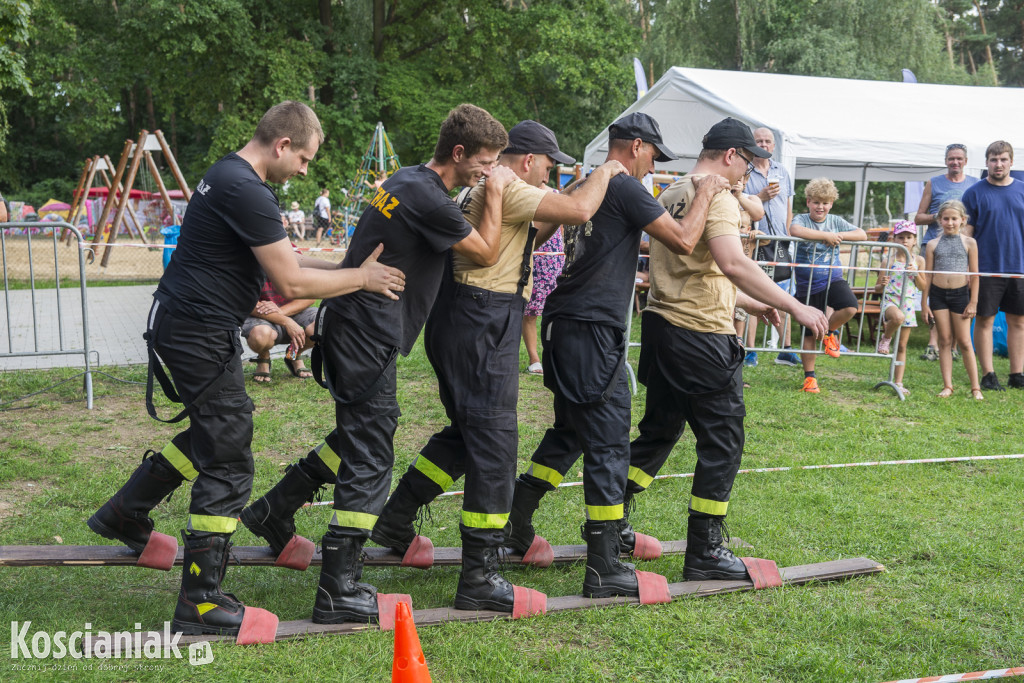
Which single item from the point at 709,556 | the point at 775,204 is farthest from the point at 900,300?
the point at 709,556

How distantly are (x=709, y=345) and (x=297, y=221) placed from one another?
2544 cm

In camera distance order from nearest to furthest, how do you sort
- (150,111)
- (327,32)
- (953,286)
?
(953,286) < (327,32) < (150,111)

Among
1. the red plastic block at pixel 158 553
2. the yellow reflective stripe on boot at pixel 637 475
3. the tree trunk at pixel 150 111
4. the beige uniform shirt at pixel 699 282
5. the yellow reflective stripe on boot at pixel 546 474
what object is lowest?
the red plastic block at pixel 158 553

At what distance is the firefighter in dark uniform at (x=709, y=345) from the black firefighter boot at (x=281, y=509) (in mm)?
1738

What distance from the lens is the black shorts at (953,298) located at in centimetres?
835

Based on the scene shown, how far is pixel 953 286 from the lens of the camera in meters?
8.36

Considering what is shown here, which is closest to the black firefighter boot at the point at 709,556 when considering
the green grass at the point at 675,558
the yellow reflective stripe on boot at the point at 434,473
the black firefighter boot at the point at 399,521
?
the green grass at the point at 675,558

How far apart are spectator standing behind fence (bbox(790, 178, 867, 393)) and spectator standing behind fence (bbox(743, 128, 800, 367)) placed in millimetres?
159

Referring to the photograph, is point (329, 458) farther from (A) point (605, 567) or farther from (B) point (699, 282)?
(B) point (699, 282)

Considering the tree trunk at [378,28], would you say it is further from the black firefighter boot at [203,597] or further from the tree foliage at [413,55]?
the black firefighter boot at [203,597]

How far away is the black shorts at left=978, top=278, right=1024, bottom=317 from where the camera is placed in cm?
853

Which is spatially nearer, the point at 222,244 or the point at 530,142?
the point at 222,244

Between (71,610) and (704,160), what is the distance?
3.45 m

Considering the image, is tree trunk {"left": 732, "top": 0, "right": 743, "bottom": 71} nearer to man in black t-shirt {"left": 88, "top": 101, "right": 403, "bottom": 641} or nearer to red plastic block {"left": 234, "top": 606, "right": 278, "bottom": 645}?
man in black t-shirt {"left": 88, "top": 101, "right": 403, "bottom": 641}
